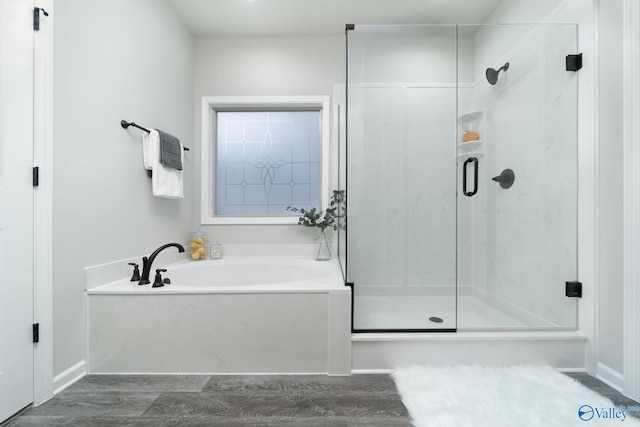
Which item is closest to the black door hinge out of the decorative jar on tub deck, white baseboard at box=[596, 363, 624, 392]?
the decorative jar on tub deck

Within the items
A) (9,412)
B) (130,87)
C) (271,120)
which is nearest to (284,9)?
(271,120)

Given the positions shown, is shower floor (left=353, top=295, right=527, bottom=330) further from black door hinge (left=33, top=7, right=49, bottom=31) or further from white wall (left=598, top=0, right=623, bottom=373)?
black door hinge (left=33, top=7, right=49, bottom=31)

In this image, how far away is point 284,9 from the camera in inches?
93.5

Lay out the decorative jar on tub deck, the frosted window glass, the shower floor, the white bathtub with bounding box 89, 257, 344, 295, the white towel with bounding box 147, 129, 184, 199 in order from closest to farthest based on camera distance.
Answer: the shower floor < the white towel with bounding box 147, 129, 184, 199 < the white bathtub with bounding box 89, 257, 344, 295 < the decorative jar on tub deck < the frosted window glass

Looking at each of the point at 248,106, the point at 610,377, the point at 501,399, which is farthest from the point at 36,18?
the point at 610,377

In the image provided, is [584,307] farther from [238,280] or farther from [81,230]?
[81,230]

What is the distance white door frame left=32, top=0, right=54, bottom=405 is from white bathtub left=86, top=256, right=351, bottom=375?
24cm

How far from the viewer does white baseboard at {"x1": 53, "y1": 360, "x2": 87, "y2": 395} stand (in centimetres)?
138

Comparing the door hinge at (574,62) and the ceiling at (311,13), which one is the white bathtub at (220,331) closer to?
the door hinge at (574,62)

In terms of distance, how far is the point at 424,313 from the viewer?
1816 millimetres

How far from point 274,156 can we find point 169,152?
1.04 meters

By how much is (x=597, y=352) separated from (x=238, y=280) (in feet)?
8.05

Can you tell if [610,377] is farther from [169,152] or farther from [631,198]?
[169,152]

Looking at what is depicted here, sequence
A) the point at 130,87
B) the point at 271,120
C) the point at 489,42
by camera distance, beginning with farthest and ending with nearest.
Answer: the point at 271,120 < the point at 489,42 < the point at 130,87
